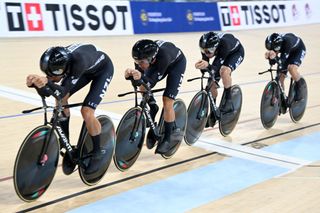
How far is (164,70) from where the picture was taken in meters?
4.18

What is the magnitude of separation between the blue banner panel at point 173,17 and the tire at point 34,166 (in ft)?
30.2

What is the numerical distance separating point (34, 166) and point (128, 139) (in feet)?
3.26

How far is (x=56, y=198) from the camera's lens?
3473 mm

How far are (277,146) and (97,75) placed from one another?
7.24 feet

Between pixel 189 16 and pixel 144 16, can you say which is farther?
pixel 189 16

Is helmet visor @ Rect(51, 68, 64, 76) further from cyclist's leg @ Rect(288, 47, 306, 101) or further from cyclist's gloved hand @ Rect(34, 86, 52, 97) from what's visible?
cyclist's leg @ Rect(288, 47, 306, 101)

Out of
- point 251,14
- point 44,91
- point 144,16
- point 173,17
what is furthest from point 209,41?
point 251,14

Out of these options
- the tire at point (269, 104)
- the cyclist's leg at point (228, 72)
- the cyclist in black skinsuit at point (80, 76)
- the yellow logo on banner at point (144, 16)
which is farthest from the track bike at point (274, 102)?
the yellow logo on banner at point (144, 16)

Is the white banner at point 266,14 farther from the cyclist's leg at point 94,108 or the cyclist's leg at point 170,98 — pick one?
the cyclist's leg at point 94,108

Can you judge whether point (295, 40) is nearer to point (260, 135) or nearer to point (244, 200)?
point (260, 135)

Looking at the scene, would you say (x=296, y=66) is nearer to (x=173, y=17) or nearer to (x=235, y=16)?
(x=173, y=17)

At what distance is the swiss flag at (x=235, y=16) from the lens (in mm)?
14883

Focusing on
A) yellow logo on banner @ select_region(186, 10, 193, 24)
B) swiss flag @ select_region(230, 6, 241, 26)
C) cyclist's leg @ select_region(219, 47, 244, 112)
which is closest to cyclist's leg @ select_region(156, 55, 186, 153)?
cyclist's leg @ select_region(219, 47, 244, 112)

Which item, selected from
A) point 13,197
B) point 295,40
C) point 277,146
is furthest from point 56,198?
point 295,40
